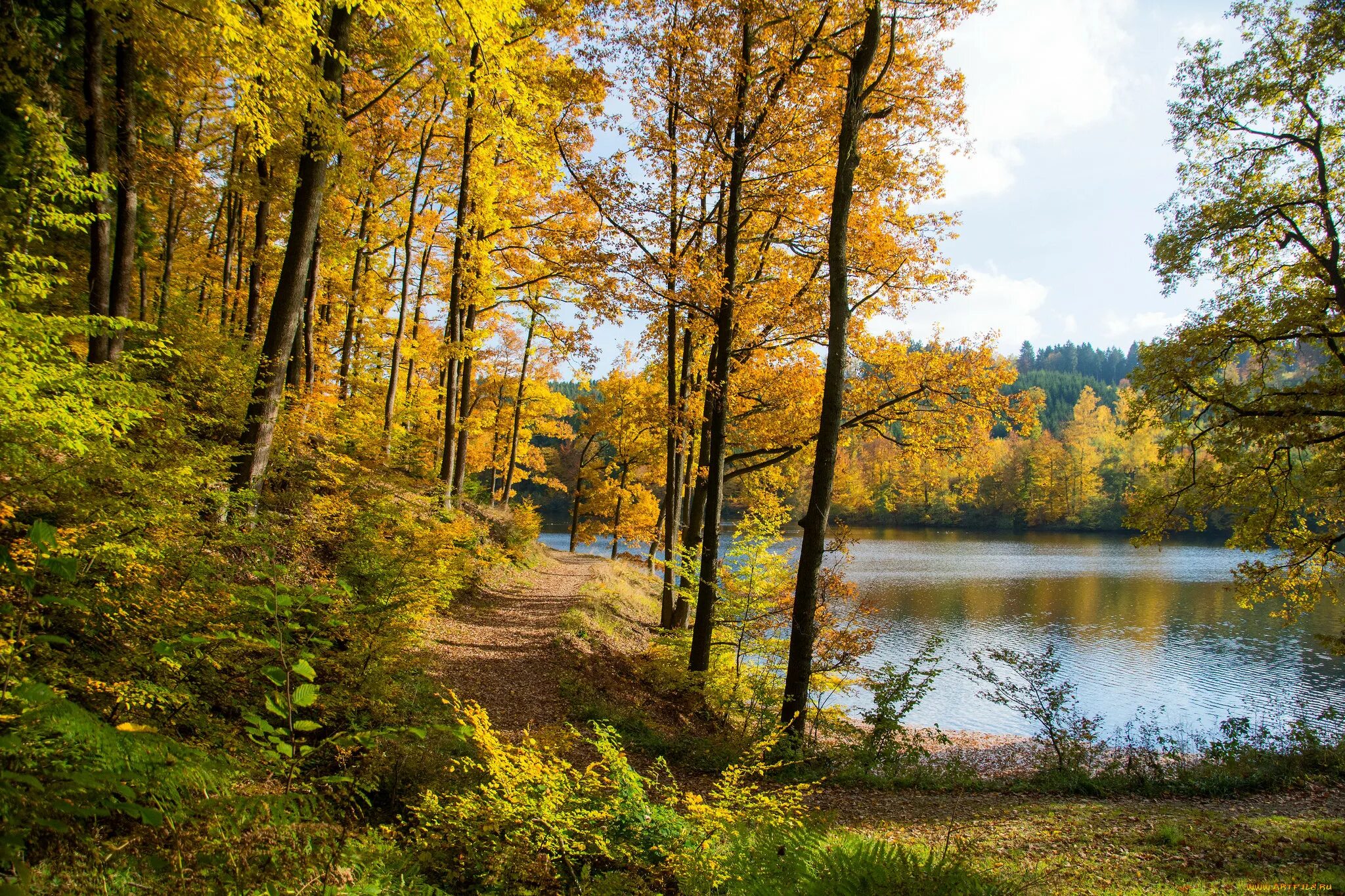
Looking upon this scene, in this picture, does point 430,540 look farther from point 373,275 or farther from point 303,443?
point 373,275

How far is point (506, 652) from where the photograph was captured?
377 inches

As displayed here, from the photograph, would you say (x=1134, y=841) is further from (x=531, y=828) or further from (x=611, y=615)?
(x=611, y=615)

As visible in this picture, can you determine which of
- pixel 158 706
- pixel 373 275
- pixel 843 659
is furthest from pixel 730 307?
pixel 373 275

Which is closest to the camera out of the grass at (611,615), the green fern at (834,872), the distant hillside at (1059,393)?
the green fern at (834,872)

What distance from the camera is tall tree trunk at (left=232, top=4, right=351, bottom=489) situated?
7156 millimetres

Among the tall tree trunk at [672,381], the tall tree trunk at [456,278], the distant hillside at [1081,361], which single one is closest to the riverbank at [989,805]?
the tall tree trunk at [672,381]

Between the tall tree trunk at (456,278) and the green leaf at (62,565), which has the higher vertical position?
the tall tree trunk at (456,278)

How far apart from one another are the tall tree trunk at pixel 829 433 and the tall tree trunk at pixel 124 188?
888cm

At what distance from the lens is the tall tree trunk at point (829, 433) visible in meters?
7.15

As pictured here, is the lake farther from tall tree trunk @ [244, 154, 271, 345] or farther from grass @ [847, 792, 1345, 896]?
tall tree trunk @ [244, 154, 271, 345]

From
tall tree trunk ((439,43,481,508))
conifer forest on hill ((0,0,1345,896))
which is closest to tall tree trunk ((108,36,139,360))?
conifer forest on hill ((0,0,1345,896))

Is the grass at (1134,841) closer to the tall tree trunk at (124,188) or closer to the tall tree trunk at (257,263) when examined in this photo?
the tall tree trunk at (124,188)

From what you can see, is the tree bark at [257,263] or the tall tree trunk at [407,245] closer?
the tree bark at [257,263]

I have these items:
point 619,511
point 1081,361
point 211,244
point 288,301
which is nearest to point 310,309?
point 288,301
